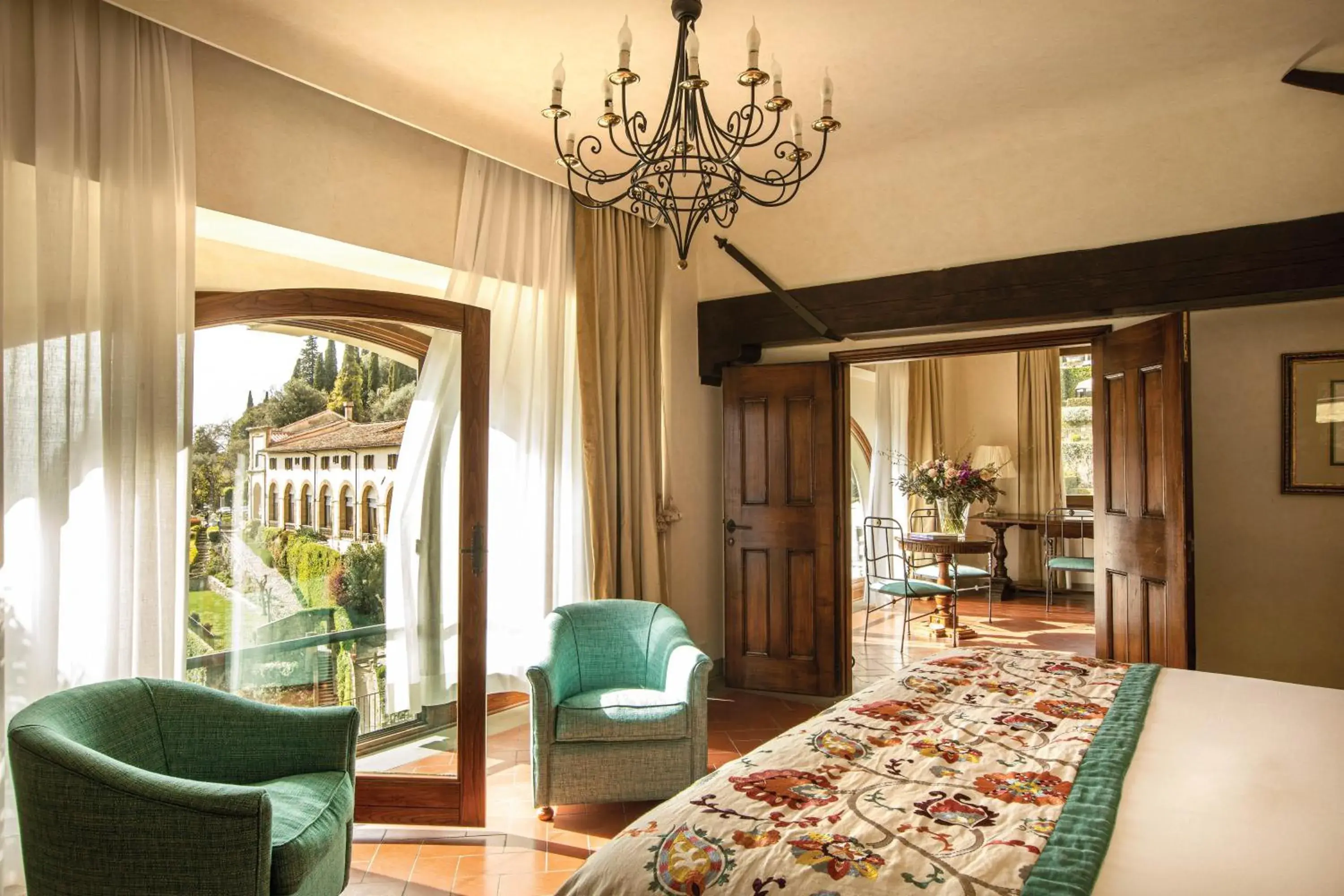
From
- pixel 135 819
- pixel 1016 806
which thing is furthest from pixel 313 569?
pixel 1016 806

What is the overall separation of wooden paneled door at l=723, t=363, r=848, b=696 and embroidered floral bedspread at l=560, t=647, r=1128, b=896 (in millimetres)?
2595

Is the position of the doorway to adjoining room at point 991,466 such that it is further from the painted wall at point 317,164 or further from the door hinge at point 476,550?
the painted wall at point 317,164

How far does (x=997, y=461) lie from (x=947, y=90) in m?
5.93

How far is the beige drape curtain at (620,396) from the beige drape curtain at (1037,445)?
17.7 feet

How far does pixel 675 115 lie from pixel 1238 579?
3260 mm

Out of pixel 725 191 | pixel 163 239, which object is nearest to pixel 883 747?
pixel 725 191

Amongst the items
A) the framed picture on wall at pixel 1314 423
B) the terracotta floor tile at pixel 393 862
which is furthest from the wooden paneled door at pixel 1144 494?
the terracotta floor tile at pixel 393 862

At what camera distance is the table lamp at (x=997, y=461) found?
872cm

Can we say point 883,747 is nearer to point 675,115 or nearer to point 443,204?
point 675,115

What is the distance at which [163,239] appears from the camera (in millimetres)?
2764

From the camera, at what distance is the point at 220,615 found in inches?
116

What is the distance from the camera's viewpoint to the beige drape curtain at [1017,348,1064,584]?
28.2 ft

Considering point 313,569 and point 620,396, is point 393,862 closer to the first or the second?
point 313,569

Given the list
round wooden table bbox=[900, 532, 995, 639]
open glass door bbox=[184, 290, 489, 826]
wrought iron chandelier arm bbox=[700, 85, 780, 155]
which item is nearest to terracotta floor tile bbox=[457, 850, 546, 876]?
open glass door bbox=[184, 290, 489, 826]
